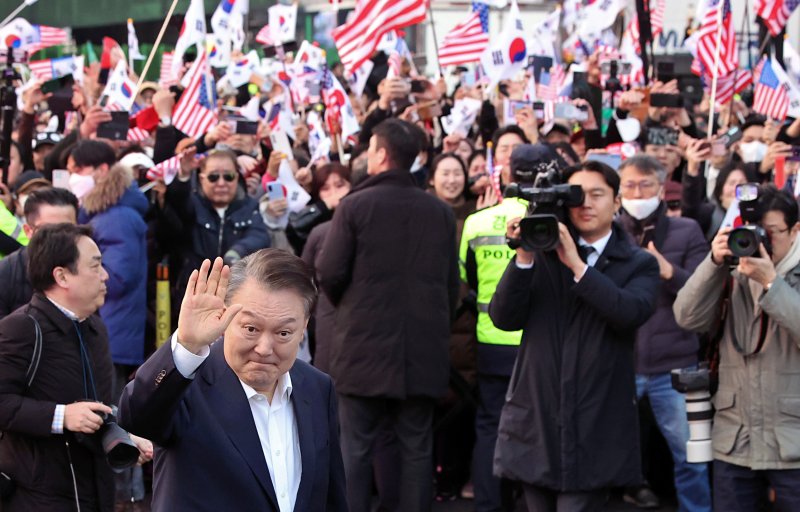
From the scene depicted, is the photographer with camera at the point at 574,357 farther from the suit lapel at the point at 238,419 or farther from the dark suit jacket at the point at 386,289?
the suit lapel at the point at 238,419

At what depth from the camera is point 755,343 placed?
5.93 m

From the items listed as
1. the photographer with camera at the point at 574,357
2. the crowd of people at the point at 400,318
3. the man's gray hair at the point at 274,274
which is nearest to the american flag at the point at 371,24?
the crowd of people at the point at 400,318

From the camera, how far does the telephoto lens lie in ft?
19.7

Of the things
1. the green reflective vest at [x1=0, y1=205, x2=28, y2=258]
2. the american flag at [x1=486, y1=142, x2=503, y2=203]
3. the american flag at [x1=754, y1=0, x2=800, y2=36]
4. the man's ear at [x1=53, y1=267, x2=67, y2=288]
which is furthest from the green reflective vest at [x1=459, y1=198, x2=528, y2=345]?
the american flag at [x1=754, y1=0, x2=800, y2=36]

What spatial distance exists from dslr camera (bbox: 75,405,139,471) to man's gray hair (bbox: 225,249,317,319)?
1.37 meters

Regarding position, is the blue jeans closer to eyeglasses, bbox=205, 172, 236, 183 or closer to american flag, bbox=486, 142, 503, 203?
american flag, bbox=486, 142, 503, 203

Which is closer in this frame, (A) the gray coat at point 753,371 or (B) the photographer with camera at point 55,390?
(B) the photographer with camera at point 55,390

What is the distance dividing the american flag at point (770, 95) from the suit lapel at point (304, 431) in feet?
28.1

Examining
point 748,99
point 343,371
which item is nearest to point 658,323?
point 343,371

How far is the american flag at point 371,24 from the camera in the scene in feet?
35.7

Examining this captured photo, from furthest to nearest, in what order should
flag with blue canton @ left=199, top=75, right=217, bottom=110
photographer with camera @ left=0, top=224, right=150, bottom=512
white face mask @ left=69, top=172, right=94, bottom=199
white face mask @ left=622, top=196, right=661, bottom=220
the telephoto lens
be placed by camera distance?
flag with blue canton @ left=199, top=75, right=217, bottom=110 → white face mask @ left=69, top=172, right=94, bottom=199 → white face mask @ left=622, top=196, right=661, bottom=220 → the telephoto lens → photographer with camera @ left=0, top=224, right=150, bottom=512

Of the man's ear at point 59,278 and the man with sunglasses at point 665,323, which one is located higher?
the man's ear at point 59,278

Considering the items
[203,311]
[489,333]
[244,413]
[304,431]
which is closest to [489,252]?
[489,333]

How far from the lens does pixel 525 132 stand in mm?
9906
